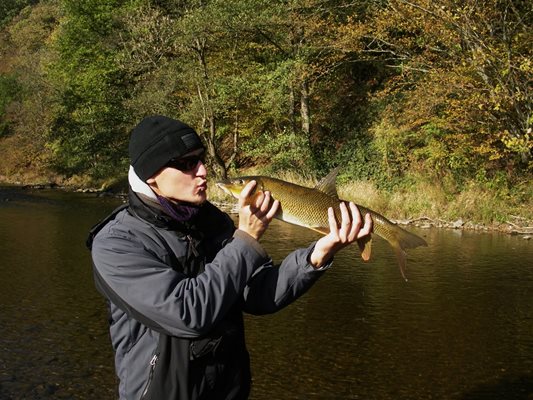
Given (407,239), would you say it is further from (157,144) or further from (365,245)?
(157,144)

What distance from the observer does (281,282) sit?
286 centimetres

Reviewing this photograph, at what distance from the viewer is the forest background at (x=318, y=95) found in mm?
19688

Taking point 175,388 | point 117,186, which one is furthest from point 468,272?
point 117,186

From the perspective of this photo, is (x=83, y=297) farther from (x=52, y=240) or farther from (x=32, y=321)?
(x=52, y=240)

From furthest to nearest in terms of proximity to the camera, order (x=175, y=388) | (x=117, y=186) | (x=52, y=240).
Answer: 1. (x=117, y=186)
2. (x=52, y=240)
3. (x=175, y=388)

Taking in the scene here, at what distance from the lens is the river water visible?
23.2ft

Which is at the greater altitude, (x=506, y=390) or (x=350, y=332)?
(x=506, y=390)

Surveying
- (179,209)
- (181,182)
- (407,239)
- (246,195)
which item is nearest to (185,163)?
(181,182)

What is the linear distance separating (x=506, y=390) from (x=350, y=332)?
7.93 ft

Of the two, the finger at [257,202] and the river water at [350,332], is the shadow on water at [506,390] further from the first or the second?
the finger at [257,202]

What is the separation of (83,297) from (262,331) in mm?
3358

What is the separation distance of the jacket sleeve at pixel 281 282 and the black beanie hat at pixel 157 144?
26.0 inches

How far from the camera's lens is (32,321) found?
30.0 ft

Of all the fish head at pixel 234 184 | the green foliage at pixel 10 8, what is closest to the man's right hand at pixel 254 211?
the fish head at pixel 234 184
